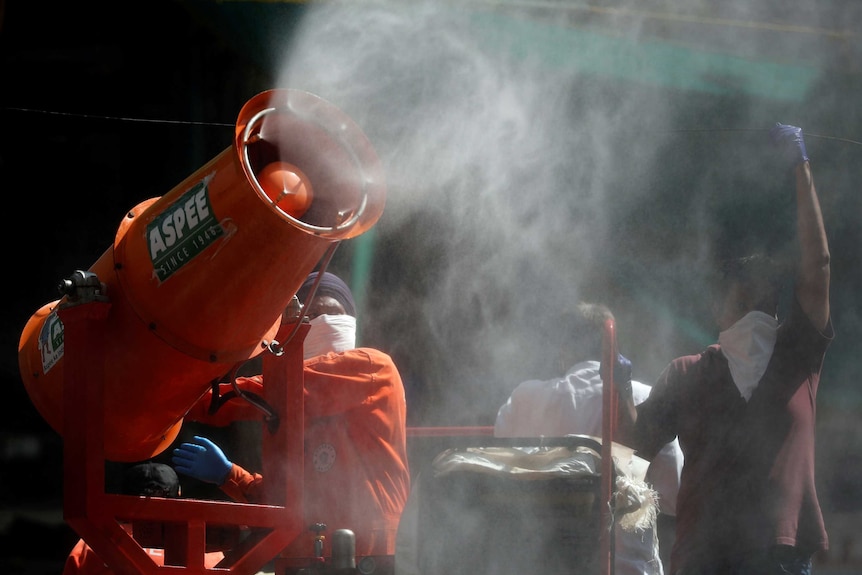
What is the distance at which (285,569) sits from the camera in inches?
118

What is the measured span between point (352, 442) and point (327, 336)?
36cm

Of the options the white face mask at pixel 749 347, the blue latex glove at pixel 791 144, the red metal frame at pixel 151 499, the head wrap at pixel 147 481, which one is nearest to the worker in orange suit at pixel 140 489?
the head wrap at pixel 147 481

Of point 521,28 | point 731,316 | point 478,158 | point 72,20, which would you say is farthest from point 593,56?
point 72,20

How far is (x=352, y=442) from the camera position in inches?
130

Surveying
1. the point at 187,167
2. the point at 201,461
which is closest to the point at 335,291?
the point at 201,461

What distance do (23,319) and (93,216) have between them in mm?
578

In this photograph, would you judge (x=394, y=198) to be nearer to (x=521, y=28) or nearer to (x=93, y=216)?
(x=521, y=28)

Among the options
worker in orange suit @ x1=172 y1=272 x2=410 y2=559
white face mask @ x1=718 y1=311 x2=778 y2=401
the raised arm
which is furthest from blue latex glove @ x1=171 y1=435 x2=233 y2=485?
the raised arm

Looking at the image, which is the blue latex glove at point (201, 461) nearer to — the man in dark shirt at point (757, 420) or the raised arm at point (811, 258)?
Result: the man in dark shirt at point (757, 420)

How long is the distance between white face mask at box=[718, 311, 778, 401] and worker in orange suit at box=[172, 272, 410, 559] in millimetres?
1054

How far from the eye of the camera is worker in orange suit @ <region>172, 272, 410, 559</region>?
321 centimetres

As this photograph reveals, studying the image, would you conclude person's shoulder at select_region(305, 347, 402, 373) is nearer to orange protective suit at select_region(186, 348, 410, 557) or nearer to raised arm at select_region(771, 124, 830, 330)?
orange protective suit at select_region(186, 348, 410, 557)

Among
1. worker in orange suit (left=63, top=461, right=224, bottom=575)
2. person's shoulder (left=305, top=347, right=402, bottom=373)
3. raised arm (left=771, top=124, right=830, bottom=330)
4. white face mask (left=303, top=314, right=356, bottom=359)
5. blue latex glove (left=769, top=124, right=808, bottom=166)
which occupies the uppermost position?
blue latex glove (left=769, top=124, right=808, bottom=166)

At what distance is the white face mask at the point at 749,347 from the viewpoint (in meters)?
3.09
